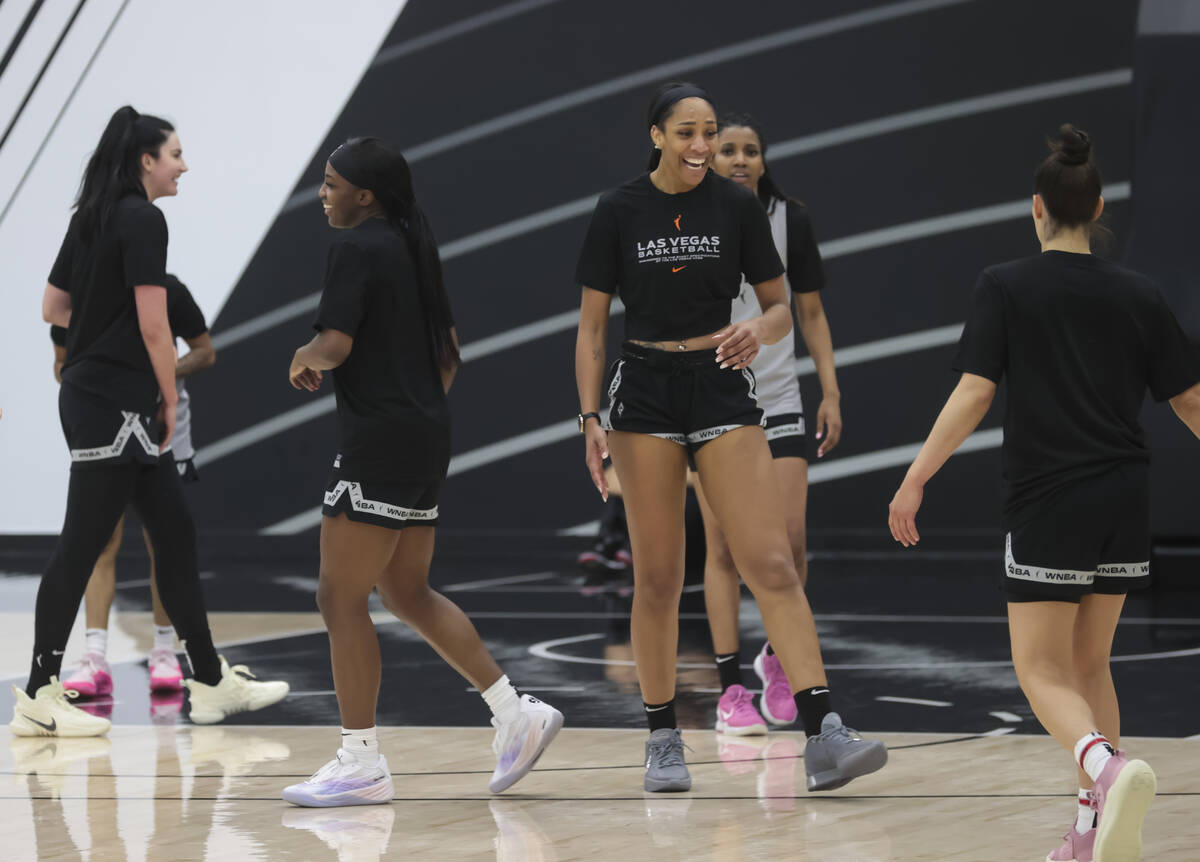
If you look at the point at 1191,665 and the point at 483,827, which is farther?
the point at 1191,665

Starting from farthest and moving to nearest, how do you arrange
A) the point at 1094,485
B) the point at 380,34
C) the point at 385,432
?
the point at 380,34 → the point at 385,432 → the point at 1094,485

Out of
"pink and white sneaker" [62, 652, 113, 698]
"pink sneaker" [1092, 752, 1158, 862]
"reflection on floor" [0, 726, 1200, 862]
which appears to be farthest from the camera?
"pink and white sneaker" [62, 652, 113, 698]

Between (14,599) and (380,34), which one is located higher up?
(380,34)

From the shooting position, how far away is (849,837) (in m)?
3.72

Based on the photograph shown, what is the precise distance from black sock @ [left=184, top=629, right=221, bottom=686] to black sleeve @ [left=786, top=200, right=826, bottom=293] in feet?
7.43

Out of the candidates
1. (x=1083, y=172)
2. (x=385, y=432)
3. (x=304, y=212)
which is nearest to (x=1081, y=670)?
(x=1083, y=172)

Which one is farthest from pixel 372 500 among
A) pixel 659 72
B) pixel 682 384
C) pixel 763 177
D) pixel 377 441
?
pixel 659 72

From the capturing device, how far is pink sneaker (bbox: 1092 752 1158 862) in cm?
302

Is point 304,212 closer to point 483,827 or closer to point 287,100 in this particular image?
point 287,100

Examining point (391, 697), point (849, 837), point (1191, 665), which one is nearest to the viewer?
point (849, 837)

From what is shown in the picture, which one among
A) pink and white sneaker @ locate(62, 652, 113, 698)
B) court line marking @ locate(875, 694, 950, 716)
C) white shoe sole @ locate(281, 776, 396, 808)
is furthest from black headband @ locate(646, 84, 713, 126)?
pink and white sneaker @ locate(62, 652, 113, 698)

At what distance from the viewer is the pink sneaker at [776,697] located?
5.20 m

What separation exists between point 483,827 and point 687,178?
1.68 meters

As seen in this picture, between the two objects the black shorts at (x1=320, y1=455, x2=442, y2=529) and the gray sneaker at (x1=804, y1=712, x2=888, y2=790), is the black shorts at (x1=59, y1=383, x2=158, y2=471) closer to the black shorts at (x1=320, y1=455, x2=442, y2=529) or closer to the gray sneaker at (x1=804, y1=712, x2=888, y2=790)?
the black shorts at (x1=320, y1=455, x2=442, y2=529)
